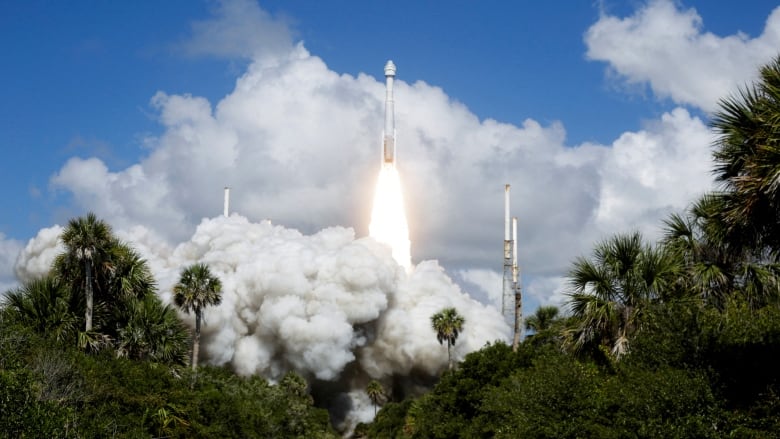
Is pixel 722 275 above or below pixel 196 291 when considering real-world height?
below

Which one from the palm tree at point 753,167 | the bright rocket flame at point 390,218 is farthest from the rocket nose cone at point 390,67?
the palm tree at point 753,167

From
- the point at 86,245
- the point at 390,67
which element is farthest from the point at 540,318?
the point at 86,245

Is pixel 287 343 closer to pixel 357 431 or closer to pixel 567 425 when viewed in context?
pixel 357 431

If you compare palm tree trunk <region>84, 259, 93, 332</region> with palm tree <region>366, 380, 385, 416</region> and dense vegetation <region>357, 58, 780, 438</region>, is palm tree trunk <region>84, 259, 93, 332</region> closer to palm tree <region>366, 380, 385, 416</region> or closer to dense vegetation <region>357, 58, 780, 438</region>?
dense vegetation <region>357, 58, 780, 438</region>

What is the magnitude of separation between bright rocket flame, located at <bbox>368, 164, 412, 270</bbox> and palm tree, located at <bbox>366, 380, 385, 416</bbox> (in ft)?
48.8

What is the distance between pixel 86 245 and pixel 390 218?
62.4 meters

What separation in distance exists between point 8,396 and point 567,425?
13.1m

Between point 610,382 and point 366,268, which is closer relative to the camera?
point 610,382

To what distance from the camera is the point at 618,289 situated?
25.2 meters

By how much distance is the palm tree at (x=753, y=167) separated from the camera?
1552 cm

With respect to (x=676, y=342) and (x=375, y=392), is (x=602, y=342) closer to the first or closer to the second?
(x=676, y=342)

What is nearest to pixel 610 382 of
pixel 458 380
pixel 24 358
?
pixel 24 358

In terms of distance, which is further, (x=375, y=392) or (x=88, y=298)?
(x=375, y=392)

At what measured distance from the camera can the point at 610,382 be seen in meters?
24.7
